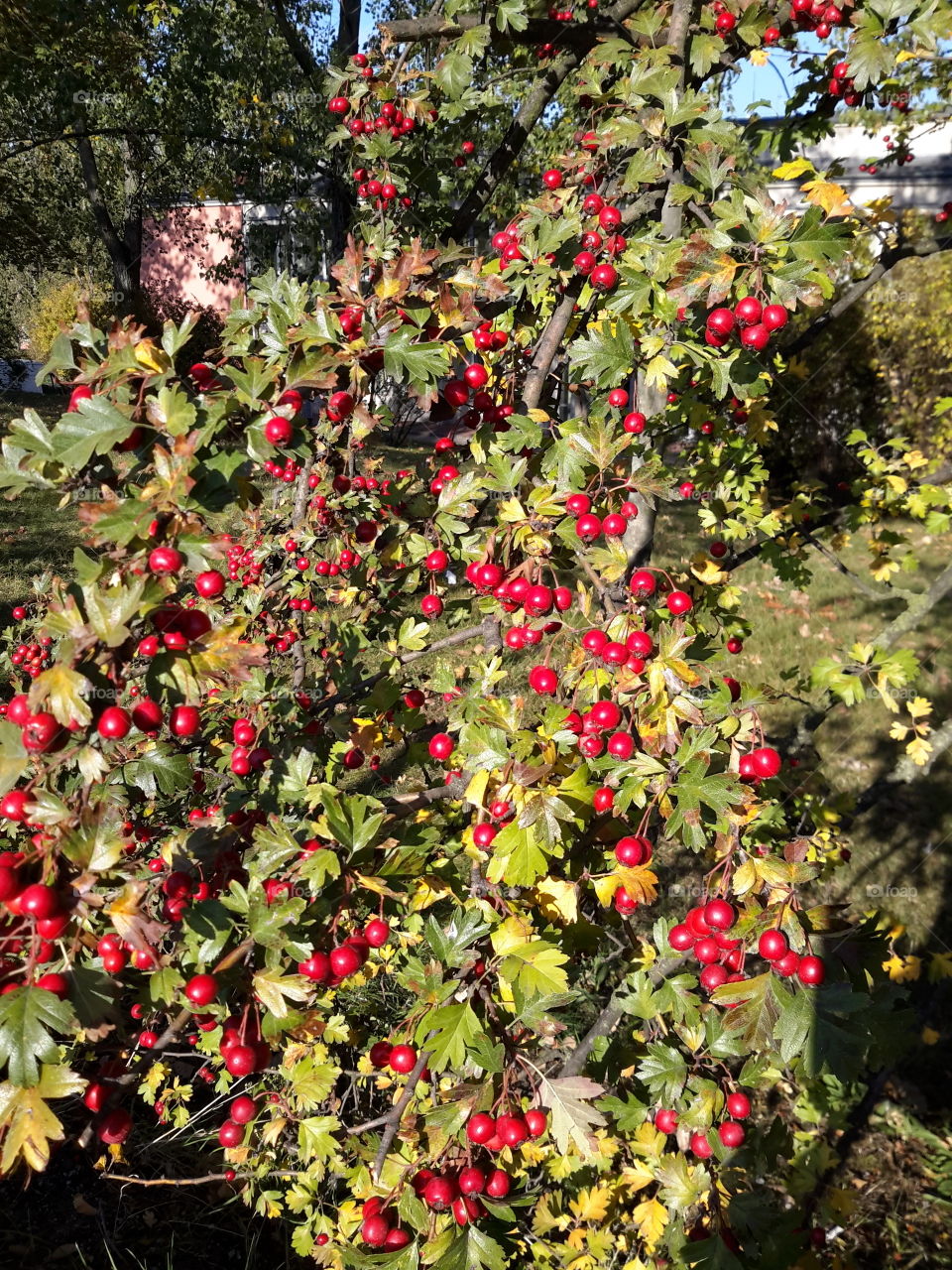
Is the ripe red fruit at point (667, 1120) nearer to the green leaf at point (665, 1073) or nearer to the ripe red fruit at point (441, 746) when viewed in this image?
the green leaf at point (665, 1073)

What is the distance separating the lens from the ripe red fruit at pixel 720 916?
1.39 meters

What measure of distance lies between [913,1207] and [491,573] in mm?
3202

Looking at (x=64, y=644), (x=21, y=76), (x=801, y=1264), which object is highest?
(x=21, y=76)

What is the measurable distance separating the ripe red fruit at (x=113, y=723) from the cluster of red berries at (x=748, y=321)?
1.60m

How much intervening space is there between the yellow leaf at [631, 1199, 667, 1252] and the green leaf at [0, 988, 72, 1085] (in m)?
1.60

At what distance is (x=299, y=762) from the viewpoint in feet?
5.54

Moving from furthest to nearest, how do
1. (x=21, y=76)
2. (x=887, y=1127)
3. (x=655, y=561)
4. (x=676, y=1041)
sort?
(x=655, y=561) → (x=21, y=76) → (x=887, y=1127) → (x=676, y=1041)

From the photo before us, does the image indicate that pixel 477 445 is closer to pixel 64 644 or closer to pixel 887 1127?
pixel 64 644

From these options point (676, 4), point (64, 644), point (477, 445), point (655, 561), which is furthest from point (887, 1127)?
point (655, 561)

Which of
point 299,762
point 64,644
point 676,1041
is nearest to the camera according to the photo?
point 64,644

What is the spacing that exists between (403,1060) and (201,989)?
0.52m

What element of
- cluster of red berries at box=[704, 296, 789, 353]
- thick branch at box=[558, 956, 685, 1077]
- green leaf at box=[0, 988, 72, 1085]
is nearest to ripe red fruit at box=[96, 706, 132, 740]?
green leaf at box=[0, 988, 72, 1085]

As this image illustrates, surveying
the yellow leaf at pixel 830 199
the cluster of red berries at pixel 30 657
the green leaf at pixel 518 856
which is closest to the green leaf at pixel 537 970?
the green leaf at pixel 518 856

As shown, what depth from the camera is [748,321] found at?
1.79 m
